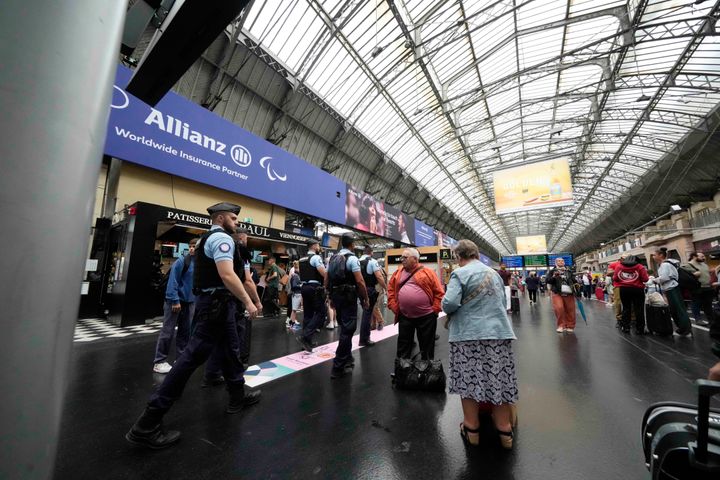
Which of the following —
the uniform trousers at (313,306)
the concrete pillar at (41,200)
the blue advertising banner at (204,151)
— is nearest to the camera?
the concrete pillar at (41,200)

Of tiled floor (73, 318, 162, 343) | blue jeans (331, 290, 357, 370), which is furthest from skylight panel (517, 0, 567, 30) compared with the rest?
tiled floor (73, 318, 162, 343)

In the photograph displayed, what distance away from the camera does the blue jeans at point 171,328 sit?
3.66 m

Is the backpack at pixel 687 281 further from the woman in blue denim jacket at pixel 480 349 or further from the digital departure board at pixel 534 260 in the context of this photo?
the digital departure board at pixel 534 260

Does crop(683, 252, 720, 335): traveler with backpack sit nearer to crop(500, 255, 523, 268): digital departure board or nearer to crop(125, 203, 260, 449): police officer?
crop(125, 203, 260, 449): police officer

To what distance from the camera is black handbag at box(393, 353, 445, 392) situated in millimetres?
3004

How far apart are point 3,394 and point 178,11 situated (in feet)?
5.83

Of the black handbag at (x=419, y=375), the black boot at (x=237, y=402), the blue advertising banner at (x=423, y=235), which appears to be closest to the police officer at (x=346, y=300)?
the black handbag at (x=419, y=375)

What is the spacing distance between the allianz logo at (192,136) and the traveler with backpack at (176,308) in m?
5.08

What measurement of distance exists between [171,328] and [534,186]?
17.3 metres

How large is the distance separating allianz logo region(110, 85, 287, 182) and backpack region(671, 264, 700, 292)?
1170cm

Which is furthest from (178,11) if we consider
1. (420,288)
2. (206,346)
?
(420,288)

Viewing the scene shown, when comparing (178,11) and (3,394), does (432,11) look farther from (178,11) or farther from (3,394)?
(3,394)

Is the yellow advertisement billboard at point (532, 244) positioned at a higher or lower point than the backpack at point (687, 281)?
higher

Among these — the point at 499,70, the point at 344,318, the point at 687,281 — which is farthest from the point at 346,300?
the point at 499,70
